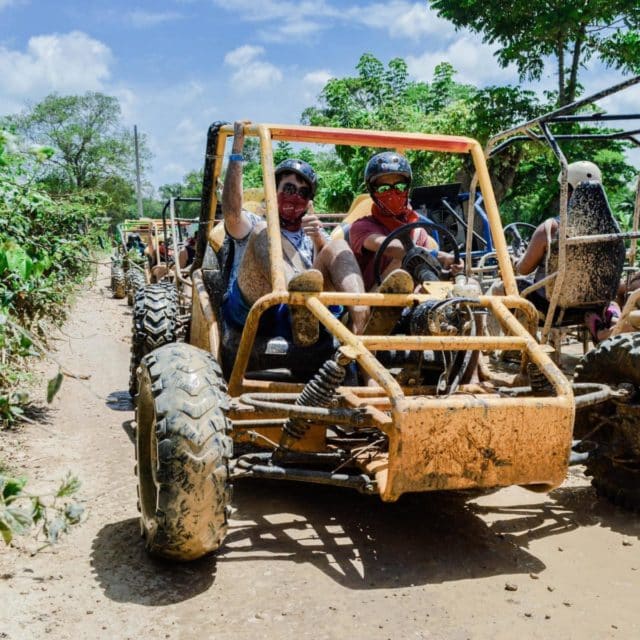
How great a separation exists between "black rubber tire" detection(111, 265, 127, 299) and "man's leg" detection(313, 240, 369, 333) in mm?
13136

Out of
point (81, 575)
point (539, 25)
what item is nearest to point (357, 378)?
point (81, 575)

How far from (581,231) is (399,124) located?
1352cm

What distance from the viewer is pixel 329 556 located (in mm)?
3518

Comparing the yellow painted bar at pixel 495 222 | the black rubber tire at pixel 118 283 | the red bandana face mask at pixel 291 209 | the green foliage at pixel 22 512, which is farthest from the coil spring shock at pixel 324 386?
the black rubber tire at pixel 118 283

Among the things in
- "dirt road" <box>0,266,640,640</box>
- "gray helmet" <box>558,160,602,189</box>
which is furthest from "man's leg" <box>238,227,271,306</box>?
"gray helmet" <box>558,160,602,189</box>

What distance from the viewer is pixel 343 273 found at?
4.27m

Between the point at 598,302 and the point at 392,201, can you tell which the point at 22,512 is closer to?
the point at 392,201

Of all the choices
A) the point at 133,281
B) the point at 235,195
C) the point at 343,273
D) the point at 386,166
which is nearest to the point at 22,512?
the point at 343,273

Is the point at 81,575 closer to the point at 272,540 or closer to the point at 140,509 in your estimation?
the point at 140,509

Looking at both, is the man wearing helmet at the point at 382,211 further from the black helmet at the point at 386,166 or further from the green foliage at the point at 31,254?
the green foliage at the point at 31,254

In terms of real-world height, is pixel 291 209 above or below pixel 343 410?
above

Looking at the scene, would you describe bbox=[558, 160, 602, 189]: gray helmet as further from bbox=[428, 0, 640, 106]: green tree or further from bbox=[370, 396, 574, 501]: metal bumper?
bbox=[428, 0, 640, 106]: green tree

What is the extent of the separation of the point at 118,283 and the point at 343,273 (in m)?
13.9

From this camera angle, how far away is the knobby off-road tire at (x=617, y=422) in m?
3.97
